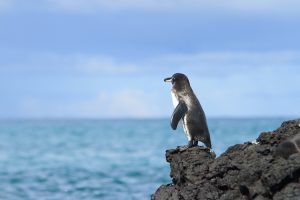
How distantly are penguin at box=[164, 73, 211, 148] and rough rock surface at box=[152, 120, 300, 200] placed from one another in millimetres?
1557

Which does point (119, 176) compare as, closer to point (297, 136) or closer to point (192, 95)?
point (192, 95)

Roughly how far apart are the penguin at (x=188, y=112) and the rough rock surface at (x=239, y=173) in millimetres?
1557

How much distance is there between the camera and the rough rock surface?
368 inches

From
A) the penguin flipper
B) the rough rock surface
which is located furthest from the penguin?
the rough rock surface

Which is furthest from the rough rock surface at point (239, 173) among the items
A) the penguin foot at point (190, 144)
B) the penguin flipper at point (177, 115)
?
the penguin flipper at point (177, 115)

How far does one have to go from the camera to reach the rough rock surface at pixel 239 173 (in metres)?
9.35

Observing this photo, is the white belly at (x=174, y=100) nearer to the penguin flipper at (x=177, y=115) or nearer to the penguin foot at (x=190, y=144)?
the penguin flipper at (x=177, y=115)

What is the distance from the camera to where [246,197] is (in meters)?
9.73

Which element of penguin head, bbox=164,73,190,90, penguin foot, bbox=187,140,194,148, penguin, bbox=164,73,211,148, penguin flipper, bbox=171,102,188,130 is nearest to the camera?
penguin foot, bbox=187,140,194,148

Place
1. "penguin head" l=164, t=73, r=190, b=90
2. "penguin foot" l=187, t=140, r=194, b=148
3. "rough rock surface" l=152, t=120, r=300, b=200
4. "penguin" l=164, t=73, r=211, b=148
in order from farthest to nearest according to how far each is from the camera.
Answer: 1. "penguin head" l=164, t=73, r=190, b=90
2. "penguin" l=164, t=73, r=211, b=148
3. "penguin foot" l=187, t=140, r=194, b=148
4. "rough rock surface" l=152, t=120, r=300, b=200

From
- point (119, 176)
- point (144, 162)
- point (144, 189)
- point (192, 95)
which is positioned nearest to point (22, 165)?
point (144, 162)

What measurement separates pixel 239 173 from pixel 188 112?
330 cm

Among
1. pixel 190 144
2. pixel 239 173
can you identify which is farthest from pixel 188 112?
pixel 239 173

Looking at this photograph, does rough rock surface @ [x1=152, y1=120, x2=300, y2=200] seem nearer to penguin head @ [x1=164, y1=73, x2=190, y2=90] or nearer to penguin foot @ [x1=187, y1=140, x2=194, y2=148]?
penguin foot @ [x1=187, y1=140, x2=194, y2=148]
